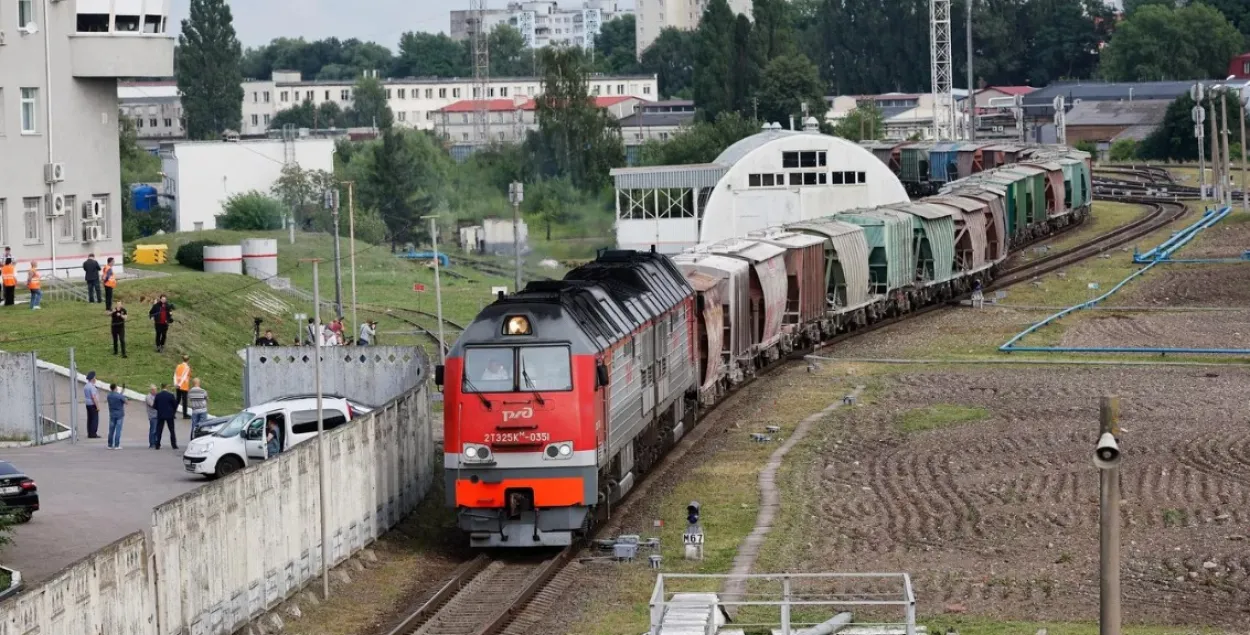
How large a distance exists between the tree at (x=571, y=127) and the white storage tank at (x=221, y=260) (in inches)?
1930

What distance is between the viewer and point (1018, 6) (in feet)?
599

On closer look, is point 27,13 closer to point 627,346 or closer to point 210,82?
point 627,346

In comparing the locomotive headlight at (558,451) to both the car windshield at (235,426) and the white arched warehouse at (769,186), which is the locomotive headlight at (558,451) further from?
the white arched warehouse at (769,186)

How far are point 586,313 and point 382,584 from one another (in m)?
4.57

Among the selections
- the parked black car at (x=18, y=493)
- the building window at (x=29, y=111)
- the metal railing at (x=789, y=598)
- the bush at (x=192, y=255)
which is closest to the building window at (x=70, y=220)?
the building window at (x=29, y=111)

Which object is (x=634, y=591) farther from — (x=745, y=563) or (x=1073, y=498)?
(x=1073, y=498)

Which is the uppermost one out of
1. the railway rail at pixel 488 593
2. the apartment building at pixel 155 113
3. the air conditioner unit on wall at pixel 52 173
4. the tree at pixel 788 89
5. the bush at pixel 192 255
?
the apartment building at pixel 155 113

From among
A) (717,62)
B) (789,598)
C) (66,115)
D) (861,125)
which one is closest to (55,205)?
(66,115)

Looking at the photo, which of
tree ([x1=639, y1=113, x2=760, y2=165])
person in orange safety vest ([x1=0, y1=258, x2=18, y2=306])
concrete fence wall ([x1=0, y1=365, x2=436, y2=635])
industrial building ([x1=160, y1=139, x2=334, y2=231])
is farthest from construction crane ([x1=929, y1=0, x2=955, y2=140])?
concrete fence wall ([x1=0, y1=365, x2=436, y2=635])

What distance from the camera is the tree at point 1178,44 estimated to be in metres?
163

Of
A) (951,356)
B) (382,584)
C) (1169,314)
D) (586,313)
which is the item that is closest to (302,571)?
(382,584)

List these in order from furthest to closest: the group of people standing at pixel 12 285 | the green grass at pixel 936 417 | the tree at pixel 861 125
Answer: the tree at pixel 861 125 < the group of people standing at pixel 12 285 < the green grass at pixel 936 417

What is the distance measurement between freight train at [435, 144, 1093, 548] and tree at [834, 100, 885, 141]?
79.4 meters

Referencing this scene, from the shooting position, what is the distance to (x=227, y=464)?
31.6 m
